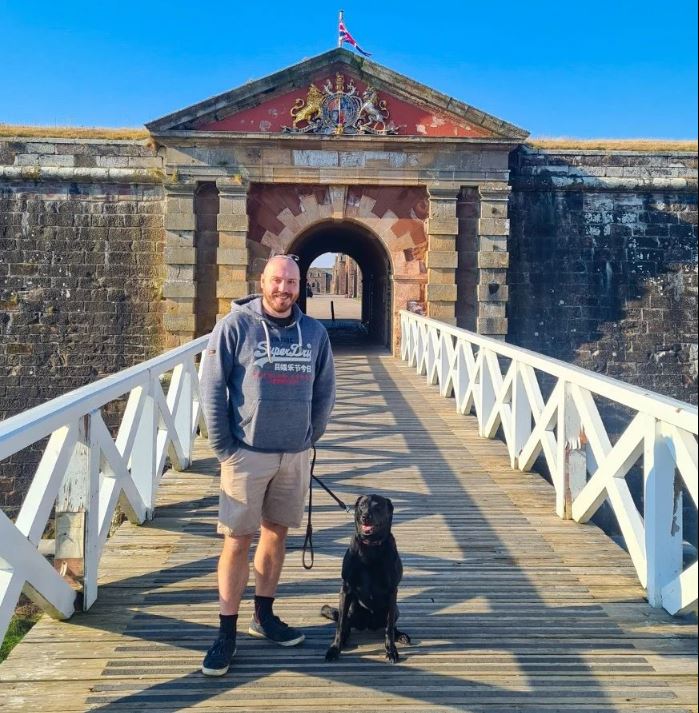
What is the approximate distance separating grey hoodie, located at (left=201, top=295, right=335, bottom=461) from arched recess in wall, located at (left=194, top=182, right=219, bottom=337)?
29.1ft

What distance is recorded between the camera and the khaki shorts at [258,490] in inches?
107

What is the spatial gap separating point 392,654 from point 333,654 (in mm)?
217

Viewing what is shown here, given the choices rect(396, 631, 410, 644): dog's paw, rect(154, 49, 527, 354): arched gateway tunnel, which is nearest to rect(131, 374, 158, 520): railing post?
rect(396, 631, 410, 644): dog's paw

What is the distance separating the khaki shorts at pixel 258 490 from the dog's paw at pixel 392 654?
22.4 inches

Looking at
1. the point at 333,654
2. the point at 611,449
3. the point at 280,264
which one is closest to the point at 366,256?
the point at 611,449

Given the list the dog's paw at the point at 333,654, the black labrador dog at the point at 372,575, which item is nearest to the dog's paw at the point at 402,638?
the black labrador dog at the point at 372,575

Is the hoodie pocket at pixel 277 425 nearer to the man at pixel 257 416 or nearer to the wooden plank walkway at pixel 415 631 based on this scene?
the man at pixel 257 416

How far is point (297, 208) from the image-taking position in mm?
11508

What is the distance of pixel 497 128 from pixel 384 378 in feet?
14.7

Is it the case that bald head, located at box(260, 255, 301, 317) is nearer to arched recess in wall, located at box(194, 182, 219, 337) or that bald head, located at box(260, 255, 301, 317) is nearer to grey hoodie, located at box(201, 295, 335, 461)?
grey hoodie, located at box(201, 295, 335, 461)

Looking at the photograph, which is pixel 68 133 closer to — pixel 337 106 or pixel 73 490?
pixel 337 106

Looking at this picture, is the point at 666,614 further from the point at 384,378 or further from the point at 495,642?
the point at 384,378

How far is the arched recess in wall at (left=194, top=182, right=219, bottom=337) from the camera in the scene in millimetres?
11391

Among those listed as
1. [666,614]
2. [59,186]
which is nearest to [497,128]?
[59,186]
